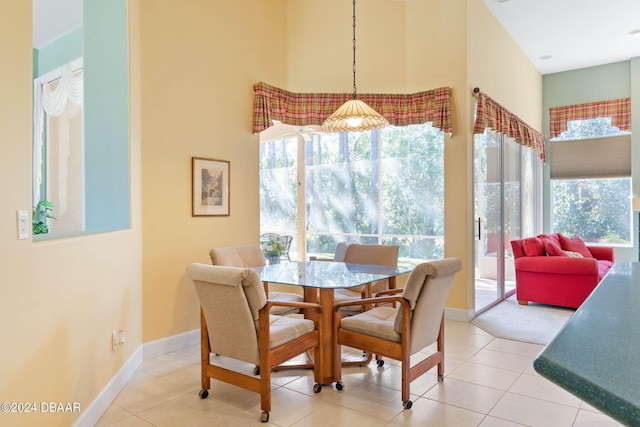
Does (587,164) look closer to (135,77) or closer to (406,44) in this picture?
(406,44)

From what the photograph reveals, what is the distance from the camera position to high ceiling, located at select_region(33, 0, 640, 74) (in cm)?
445

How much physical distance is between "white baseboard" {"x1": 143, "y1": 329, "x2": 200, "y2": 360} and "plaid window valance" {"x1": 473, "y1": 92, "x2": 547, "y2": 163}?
3726mm

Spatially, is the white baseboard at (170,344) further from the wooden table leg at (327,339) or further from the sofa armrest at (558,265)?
the sofa armrest at (558,265)

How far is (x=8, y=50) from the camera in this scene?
5.41ft

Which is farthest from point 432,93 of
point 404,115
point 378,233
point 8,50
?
point 8,50

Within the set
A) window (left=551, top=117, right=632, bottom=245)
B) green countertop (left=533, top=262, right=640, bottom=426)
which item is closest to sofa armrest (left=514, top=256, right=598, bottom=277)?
window (left=551, top=117, right=632, bottom=245)

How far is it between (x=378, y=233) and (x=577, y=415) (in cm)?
307

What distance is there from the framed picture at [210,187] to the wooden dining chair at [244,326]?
1506 millimetres

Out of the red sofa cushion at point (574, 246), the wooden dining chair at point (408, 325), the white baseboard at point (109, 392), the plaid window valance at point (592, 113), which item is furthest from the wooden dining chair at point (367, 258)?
the plaid window valance at point (592, 113)

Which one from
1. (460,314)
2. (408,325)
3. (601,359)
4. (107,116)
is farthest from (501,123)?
(601,359)

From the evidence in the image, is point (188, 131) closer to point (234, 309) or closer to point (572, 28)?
point (234, 309)

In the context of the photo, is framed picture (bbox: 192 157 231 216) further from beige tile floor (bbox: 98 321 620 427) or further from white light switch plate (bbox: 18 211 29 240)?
white light switch plate (bbox: 18 211 29 240)

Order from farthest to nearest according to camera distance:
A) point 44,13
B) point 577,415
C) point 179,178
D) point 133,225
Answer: point 44,13 < point 179,178 < point 133,225 < point 577,415

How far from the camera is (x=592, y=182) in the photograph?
7430 mm
